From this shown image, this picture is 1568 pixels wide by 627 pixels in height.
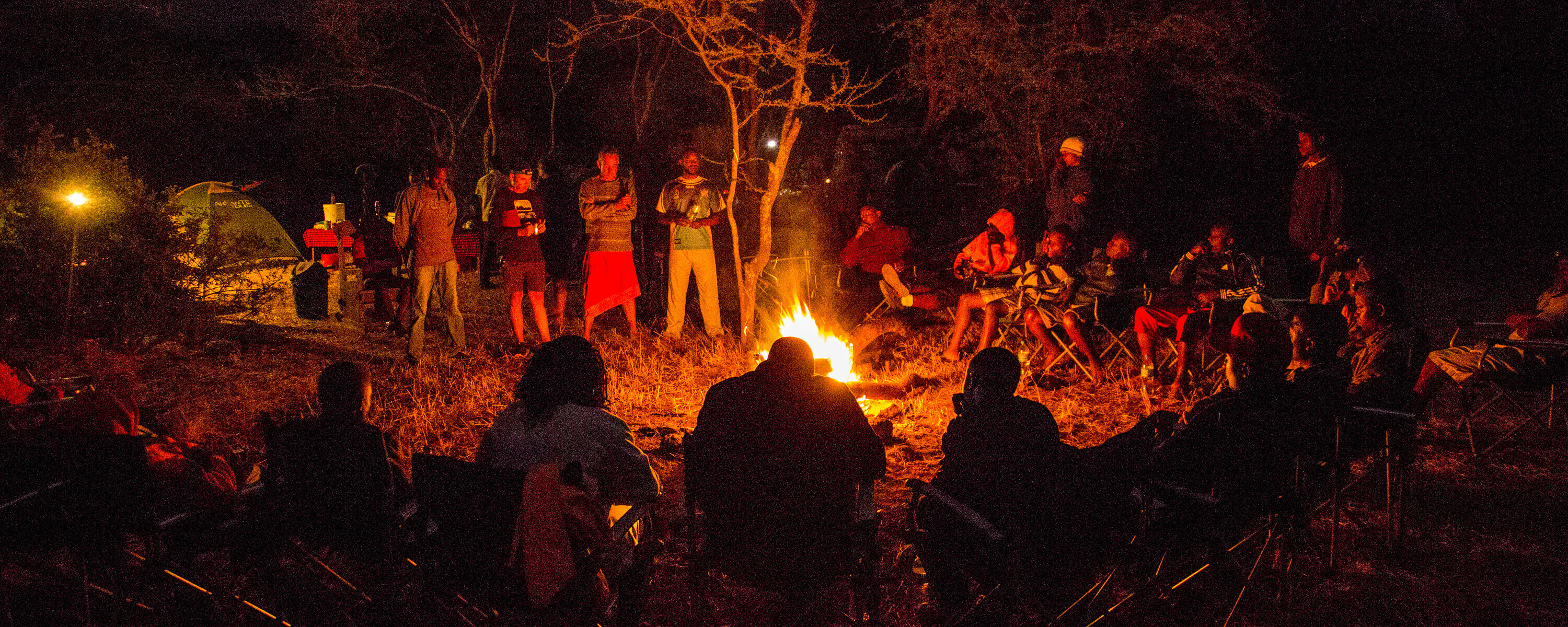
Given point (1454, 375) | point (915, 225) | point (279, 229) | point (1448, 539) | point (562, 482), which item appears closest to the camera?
point (562, 482)

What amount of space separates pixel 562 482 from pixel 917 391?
408cm

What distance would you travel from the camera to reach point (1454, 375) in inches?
206

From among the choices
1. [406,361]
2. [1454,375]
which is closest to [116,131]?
[406,361]

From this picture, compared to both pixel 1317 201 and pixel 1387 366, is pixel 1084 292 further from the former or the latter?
pixel 1387 366

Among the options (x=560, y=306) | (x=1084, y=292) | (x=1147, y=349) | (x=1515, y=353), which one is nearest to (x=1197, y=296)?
(x=1147, y=349)

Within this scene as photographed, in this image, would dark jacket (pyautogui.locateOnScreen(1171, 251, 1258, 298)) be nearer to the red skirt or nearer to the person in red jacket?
the person in red jacket

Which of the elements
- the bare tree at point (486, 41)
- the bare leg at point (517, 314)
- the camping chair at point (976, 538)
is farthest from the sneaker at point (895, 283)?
the bare tree at point (486, 41)

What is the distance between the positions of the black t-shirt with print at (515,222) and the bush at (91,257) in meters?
3.11

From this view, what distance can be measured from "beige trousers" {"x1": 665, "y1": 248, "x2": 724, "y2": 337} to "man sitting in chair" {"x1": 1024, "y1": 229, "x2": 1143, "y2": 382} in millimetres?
2692

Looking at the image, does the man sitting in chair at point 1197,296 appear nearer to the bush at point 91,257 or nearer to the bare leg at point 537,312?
the bare leg at point 537,312

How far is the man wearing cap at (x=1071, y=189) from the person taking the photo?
8078 mm

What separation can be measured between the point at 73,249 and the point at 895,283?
6.88m

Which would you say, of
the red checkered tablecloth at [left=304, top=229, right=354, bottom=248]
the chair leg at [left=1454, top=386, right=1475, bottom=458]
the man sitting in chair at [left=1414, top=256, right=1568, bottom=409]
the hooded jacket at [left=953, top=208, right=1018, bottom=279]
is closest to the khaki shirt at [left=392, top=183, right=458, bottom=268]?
the red checkered tablecloth at [left=304, top=229, right=354, bottom=248]

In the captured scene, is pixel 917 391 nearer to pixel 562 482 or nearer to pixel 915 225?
pixel 562 482
